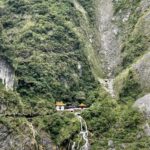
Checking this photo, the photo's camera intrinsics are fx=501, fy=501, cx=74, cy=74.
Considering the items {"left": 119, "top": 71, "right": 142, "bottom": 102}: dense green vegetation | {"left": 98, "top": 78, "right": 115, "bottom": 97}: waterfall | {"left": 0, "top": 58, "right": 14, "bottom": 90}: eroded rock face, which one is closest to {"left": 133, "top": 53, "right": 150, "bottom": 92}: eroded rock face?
{"left": 119, "top": 71, "right": 142, "bottom": 102}: dense green vegetation

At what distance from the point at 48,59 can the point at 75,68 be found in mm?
6610

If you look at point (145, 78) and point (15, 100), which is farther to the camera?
point (145, 78)

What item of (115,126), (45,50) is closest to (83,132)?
(115,126)

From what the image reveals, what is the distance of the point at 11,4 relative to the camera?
123250 millimetres

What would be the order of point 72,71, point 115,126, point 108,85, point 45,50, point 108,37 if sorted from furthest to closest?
point 108,37 < point 45,50 < point 108,85 < point 72,71 < point 115,126

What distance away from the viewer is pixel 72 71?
104875 mm

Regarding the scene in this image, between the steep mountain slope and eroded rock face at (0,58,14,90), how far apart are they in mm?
122

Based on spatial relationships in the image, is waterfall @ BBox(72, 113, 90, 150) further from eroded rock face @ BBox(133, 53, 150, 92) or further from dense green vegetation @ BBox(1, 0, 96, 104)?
eroded rock face @ BBox(133, 53, 150, 92)

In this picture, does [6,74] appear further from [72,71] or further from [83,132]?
[72,71]

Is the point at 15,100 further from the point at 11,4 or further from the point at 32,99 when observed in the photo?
the point at 11,4

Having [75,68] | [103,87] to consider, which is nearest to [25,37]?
[75,68]

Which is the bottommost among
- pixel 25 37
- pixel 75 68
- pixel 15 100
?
pixel 15 100

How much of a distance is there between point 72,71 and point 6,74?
799 inches

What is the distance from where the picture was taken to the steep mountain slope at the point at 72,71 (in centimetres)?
8050
